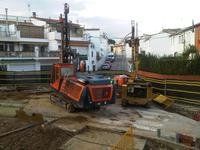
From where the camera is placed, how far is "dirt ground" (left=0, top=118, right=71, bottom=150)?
12.5 m

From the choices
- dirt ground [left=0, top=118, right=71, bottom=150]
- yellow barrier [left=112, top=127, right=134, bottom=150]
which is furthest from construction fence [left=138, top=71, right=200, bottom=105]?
dirt ground [left=0, top=118, right=71, bottom=150]

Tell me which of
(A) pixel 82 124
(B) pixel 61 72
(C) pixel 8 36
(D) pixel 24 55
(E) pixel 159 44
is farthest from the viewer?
(E) pixel 159 44

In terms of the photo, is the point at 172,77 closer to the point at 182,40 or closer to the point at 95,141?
the point at 95,141

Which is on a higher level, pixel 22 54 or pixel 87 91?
pixel 22 54

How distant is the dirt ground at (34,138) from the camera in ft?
41.0

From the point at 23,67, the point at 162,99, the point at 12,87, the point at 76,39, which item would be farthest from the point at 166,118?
the point at 76,39

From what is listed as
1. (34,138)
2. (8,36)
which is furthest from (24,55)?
(34,138)

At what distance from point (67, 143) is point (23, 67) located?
30624 millimetres

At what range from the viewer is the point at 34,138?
1335 cm

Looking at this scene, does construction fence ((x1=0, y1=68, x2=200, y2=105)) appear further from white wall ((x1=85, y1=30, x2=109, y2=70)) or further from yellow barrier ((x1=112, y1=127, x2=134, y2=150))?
Result: white wall ((x1=85, y1=30, x2=109, y2=70))

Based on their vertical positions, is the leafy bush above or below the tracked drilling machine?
above

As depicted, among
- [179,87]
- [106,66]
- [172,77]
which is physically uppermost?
[172,77]

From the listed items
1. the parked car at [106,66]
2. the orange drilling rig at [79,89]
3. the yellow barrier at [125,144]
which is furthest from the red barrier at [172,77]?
the parked car at [106,66]

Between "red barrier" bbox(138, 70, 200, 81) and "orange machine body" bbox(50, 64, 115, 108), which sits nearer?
"orange machine body" bbox(50, 64, 115, 108)
